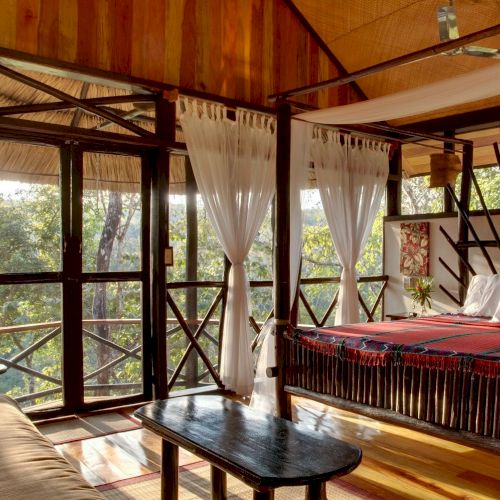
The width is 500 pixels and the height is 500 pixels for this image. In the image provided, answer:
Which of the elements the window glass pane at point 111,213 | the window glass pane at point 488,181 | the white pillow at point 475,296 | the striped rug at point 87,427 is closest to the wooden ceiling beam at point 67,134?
the window glass pane at point 111,213

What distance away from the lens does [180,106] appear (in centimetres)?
418

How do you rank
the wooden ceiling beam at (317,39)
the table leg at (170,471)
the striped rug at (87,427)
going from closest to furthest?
the table leg at (170,471), the striped rug at (87,427), the wooden ceiling beam at (317,39)

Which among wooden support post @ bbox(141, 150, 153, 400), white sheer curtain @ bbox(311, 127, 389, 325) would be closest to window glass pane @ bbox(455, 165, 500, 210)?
white sheer curtain @ bbox(311, 127, 389, 325)

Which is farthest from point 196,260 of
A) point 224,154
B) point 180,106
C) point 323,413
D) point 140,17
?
point 140,17

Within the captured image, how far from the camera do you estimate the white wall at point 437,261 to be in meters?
5.01

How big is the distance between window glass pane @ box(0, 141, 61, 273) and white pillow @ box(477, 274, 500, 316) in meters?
3.09

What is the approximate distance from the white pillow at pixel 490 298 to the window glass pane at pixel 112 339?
2.57 m

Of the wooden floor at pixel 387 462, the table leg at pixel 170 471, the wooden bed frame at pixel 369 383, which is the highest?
the wooden bed frame at pixel 369 383

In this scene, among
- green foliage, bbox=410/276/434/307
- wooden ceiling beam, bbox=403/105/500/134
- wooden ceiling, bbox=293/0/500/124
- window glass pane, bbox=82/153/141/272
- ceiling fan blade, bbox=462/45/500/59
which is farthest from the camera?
green foliage, bbox=410/276/434/307

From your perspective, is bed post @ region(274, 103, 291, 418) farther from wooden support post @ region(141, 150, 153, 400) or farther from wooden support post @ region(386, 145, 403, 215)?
wooden support post @ region(386, 145, 403, 215)

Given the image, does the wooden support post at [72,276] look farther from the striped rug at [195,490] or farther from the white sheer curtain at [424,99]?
the white sheer curtain at [424,99]

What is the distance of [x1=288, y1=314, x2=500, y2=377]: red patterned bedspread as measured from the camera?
2637mm

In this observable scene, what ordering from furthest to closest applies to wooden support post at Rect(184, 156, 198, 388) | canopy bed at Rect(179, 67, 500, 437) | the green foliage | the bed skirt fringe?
the green foliage, wooden support post at Rect(184, 156, 198, 388), canopy bed at Rect(179, 67, 500, 437), the bed skirt fringe

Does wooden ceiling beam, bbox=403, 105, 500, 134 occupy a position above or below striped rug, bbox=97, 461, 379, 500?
above
